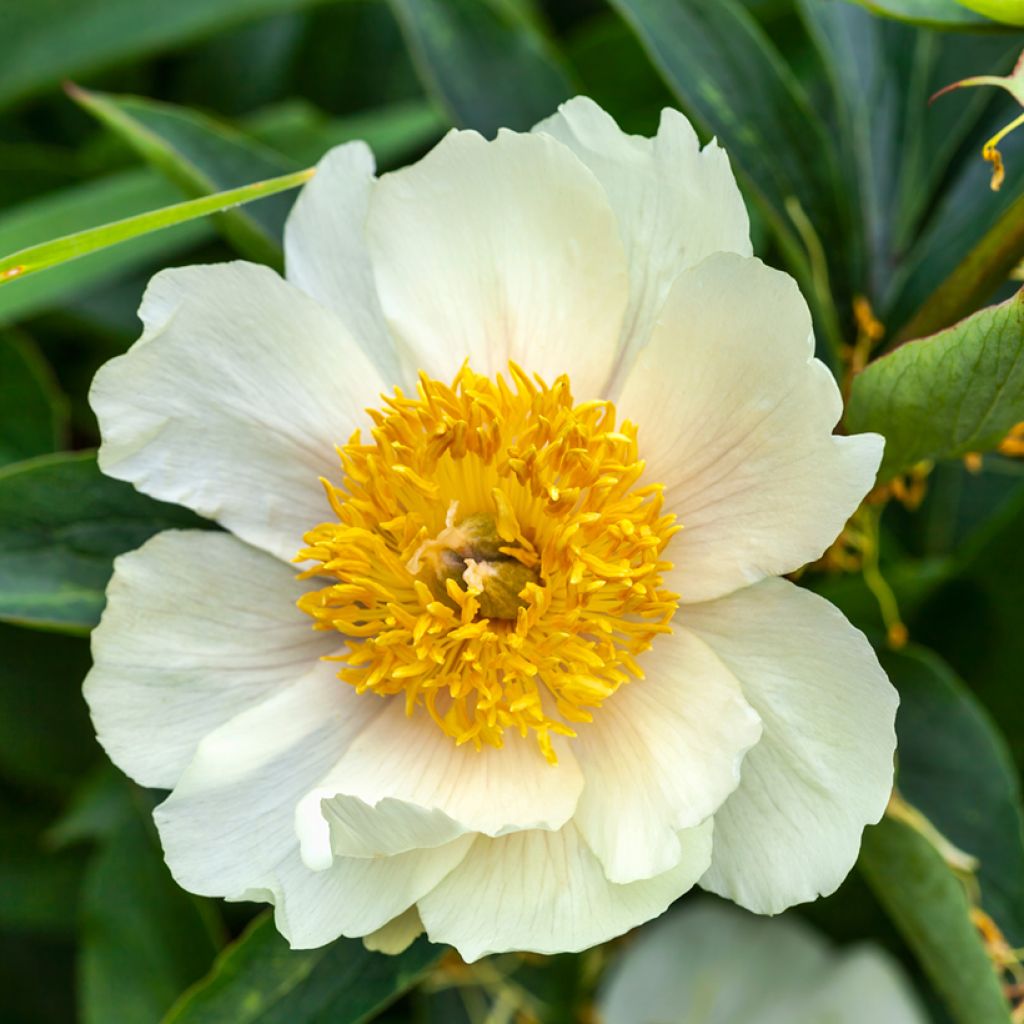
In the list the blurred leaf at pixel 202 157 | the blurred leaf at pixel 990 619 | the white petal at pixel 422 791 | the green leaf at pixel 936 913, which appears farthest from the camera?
the blurred leaf at pixel 990 619

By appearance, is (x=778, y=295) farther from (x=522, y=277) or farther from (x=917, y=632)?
(x=917, y=632)

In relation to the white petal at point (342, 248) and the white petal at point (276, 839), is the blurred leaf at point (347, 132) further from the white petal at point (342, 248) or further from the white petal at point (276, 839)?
the white petal at point (276, 839)

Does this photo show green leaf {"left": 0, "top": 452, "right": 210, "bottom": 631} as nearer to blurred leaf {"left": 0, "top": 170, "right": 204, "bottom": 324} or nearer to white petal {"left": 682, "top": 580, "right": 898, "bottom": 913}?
blurred leaf {"left": 0, "top": 170, "right": 204, "bottom": 324}

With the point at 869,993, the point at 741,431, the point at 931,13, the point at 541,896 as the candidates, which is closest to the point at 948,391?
the point at 741,431

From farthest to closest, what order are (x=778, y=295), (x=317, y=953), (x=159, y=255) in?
1. (x=159, y=255)
2. (x=317, y=953)
3. (x=778, y=295)

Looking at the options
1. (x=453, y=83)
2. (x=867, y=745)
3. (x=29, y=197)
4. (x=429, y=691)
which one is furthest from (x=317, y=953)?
(x=29, y=197)

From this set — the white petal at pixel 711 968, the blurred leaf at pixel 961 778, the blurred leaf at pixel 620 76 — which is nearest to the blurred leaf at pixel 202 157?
the blurred leaf at pixel 620 76

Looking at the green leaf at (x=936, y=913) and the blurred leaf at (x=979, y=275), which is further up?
the blurred leaf at (x=979, y=275)
